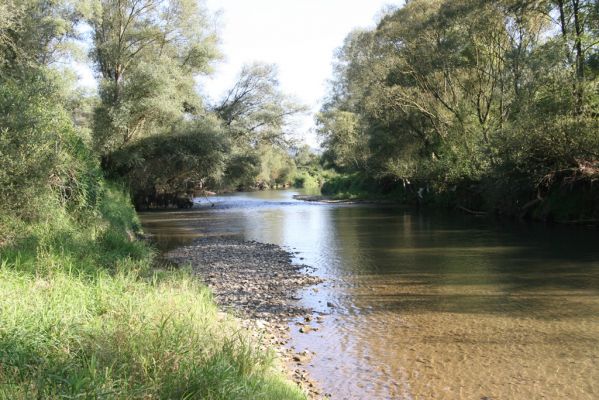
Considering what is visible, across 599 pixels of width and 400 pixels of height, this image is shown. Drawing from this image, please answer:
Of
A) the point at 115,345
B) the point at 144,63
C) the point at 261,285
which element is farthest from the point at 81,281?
the point at 144,63

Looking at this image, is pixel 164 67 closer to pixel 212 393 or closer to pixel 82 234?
pixel 82 234

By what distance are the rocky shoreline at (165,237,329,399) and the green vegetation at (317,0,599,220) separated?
1401 cm

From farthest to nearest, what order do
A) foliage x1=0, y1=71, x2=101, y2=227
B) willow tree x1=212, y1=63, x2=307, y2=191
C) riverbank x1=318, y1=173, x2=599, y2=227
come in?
willow tree x1=212, y1=63, x2=307, y2=191 → riverbank x1=318, y1=173, x2=599, y2=227 → foliage x1=0, y1=71, x2=101, y2=227

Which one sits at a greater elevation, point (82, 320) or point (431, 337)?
point (82, 320)

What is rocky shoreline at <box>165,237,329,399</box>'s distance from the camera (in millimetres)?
8000

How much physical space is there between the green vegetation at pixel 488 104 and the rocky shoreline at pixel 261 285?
14.0 m

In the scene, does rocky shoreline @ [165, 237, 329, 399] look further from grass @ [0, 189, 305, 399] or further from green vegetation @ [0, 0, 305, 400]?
grass @ [0, 189, 305, 399]

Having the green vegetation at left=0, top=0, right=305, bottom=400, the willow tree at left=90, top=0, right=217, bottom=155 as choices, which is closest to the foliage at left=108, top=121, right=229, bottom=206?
the willow tree at left=90, top=0, right=217, bottom=155

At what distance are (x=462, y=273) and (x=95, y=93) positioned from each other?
26.3m

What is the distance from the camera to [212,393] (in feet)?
14.9

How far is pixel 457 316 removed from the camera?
9.77 m

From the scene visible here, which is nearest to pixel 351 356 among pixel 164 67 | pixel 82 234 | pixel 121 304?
pixel 121 304

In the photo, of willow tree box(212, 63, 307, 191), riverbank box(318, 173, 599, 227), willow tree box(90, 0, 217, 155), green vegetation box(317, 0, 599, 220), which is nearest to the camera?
green vegetation box(317, 0, 599, 220)

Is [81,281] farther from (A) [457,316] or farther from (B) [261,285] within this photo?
(A) [457,316]
